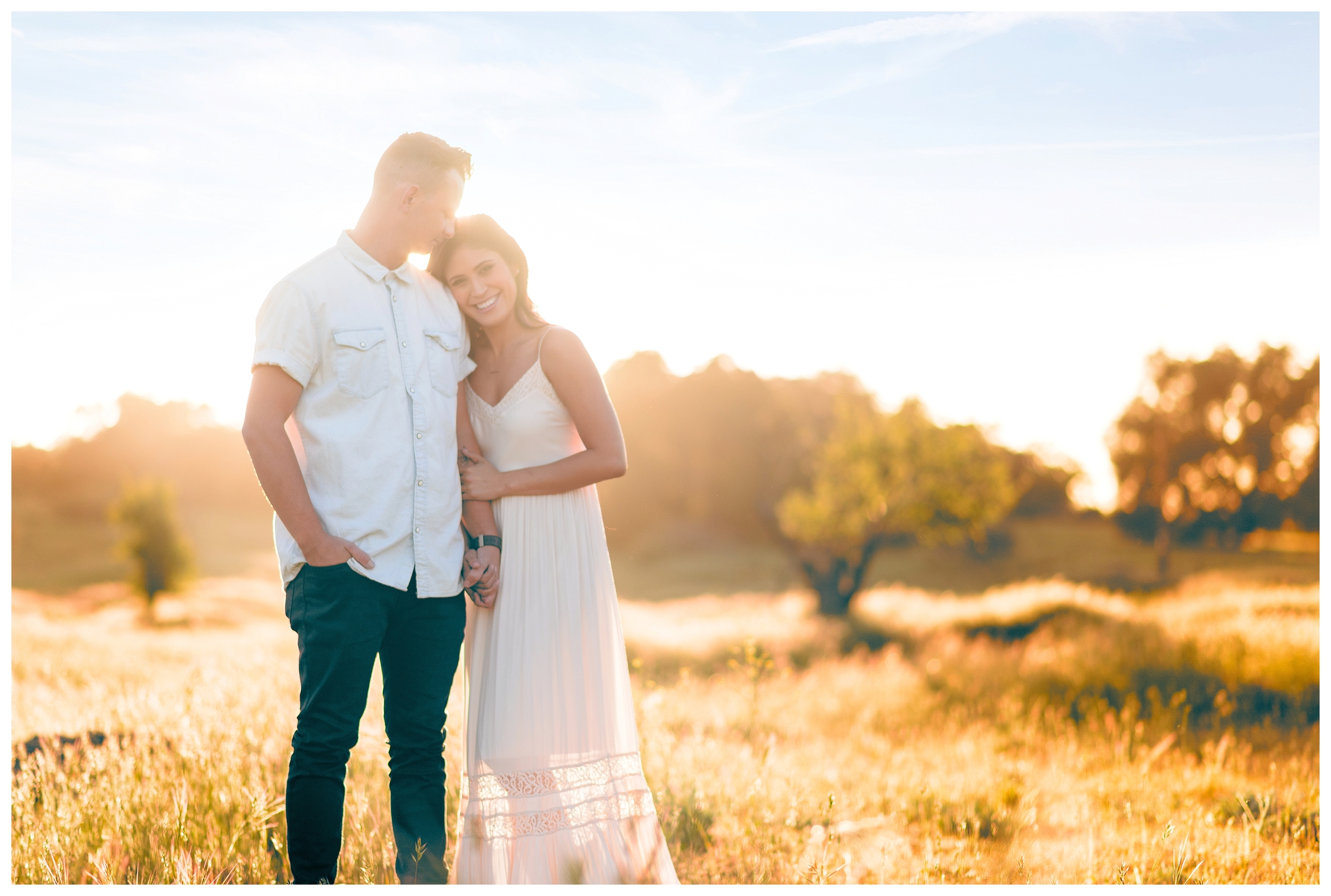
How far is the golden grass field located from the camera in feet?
10.1

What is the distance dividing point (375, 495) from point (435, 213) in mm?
964

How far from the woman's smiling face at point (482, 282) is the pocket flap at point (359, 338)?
36 cm

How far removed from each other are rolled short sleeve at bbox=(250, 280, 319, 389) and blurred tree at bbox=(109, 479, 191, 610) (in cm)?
2431

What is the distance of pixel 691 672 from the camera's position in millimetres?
11289

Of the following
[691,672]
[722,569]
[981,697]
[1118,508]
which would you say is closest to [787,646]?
[691,672]

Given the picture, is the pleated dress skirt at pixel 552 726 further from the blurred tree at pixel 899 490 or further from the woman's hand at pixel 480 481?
the blurred tree at pixel 899 490

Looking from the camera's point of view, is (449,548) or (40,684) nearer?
(449,548)

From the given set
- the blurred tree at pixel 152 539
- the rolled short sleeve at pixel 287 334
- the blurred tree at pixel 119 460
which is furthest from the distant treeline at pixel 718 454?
the rolled short sleeve at pixel 287 334

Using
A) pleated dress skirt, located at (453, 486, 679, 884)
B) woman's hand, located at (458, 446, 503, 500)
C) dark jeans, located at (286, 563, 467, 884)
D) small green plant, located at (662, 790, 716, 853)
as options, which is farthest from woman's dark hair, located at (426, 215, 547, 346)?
small green plant, located at (662, 790, 716, 853)

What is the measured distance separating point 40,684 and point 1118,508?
35237 millimetres

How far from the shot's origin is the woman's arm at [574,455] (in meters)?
2.83

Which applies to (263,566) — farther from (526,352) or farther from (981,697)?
(526,352)

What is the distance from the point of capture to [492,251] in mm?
2865

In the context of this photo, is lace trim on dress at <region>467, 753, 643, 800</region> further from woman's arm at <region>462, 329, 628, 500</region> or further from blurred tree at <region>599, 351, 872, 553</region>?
blurred tree at <region>599, 351, 872, 553</region>
